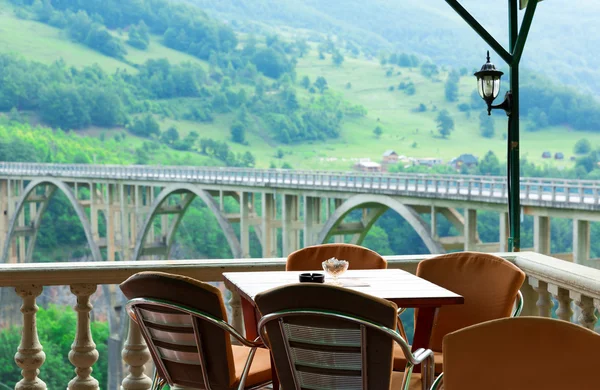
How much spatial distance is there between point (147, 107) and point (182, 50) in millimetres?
21080

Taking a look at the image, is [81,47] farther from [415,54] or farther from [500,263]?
[500,263]

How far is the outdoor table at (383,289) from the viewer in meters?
2.92

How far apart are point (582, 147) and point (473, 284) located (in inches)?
2623

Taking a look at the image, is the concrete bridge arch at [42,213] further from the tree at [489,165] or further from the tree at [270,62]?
the tree at [270,62]

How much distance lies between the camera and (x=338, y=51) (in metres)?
111

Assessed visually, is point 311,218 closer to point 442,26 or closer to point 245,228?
point 245,228

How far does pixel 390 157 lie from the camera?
3159 inches

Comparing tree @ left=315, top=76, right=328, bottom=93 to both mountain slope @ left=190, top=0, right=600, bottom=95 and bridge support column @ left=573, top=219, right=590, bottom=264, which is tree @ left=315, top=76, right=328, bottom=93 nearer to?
mountain slope @ left=190, top=0, right=600, bottom=95

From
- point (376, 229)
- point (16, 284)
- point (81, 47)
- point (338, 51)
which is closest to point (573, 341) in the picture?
point (16, 284)

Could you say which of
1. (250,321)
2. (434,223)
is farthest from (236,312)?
(434,223)

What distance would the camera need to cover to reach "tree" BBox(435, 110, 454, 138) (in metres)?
85.4

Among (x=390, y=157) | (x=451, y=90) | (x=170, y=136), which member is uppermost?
(x=451, y=90)

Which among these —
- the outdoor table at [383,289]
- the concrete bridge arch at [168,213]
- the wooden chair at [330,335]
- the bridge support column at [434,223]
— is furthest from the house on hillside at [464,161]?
the wooden chair at [330,335]

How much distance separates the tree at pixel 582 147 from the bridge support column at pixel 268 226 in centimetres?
4287
